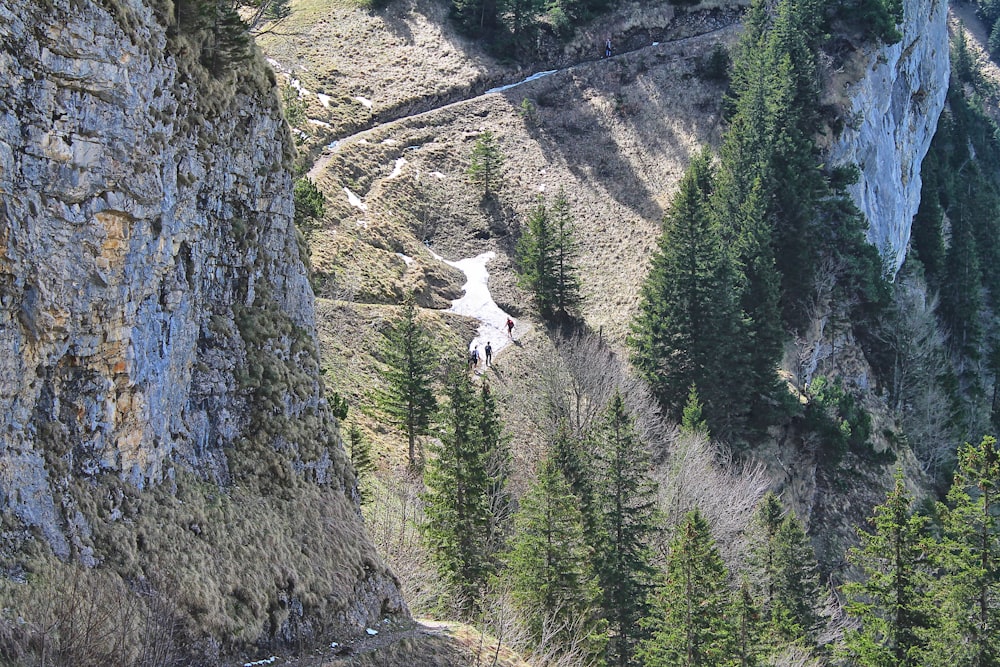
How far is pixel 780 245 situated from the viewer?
49.1 m

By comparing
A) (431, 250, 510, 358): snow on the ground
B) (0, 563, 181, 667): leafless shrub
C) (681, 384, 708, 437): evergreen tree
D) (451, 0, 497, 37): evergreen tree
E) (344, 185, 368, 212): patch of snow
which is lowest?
(681, 384, 708, 437): evergreen tree

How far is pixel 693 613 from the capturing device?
25109mm

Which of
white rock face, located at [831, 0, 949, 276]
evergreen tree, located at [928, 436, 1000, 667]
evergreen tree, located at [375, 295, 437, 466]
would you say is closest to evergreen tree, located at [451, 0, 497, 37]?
white rock face, located at [831, 0, 949, 276]

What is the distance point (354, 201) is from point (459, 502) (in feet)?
76.6

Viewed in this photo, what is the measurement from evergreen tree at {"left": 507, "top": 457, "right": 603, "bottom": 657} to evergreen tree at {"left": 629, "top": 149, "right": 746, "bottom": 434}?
16.5 m

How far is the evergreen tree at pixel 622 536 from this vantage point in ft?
92.1

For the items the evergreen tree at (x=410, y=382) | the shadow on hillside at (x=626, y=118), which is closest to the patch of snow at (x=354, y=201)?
the shadow on hillside at (x=626, y=118)

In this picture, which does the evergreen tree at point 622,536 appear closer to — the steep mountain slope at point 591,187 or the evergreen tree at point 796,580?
the evergreen tree at point 796,580

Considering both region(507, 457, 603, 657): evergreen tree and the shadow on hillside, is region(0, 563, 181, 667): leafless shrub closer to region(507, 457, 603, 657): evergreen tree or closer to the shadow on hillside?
region(507, 457, 603, 657): evergreen tree

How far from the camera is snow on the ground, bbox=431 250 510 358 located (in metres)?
45.5

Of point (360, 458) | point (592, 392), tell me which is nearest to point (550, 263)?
point (592, 392)

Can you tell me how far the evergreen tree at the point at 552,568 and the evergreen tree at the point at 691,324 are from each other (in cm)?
1653

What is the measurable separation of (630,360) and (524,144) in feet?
63.0

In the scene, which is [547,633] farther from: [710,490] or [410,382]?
[710,490]
